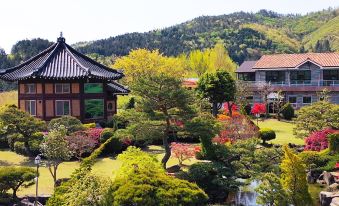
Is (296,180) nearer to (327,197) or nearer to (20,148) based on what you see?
(327,197)

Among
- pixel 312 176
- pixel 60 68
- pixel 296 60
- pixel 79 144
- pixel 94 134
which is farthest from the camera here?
pixel 296 60

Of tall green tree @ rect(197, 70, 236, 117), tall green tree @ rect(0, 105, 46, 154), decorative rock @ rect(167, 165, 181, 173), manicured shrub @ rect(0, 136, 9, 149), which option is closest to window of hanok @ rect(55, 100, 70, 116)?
manicured shrub @ rect(0, 136, 9, 149)

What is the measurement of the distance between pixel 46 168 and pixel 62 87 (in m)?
11.8

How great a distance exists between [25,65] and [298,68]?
27735 millimetres

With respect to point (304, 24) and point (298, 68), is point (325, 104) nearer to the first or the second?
→ point (298, 68)

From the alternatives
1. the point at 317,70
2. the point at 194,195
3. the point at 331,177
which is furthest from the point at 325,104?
the point at 317,70

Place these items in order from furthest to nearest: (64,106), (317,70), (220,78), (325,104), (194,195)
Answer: (317,70)
(220,78)
(64,106)
(325,104)
(194,195)

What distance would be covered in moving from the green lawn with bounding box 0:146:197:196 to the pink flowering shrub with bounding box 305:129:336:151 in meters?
6.93

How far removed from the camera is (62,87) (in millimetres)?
33156

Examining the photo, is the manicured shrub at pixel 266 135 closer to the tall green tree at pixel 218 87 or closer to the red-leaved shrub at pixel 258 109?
the tall green tree at pixel 218 87

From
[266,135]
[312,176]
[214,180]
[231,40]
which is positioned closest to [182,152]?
[214,180]

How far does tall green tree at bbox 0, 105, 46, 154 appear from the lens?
24438 mm

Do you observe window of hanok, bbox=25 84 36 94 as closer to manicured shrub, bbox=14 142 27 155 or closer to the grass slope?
manicured shrub, bbox=14 142 27 155

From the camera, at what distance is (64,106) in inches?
1303
